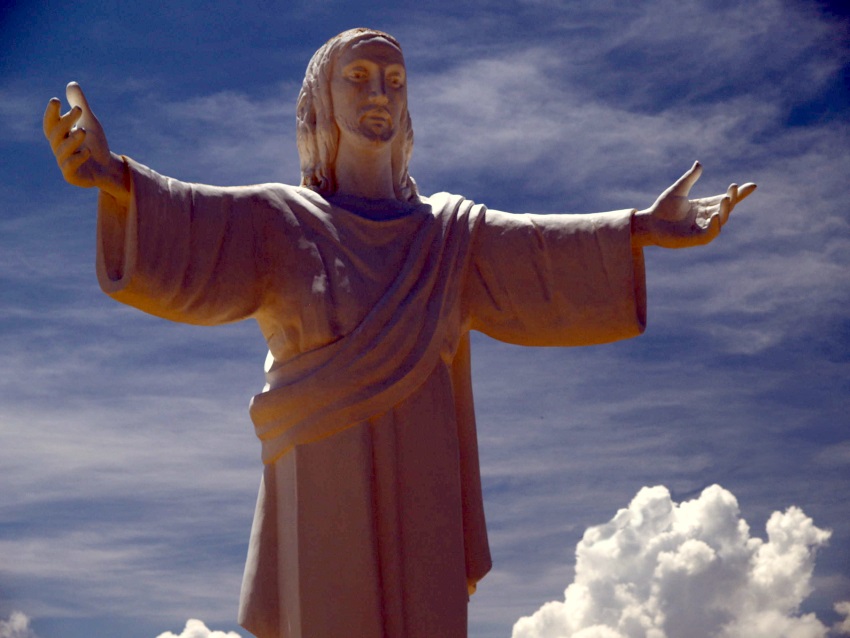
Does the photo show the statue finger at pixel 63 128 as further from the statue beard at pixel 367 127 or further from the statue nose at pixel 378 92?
the statue nose at pixel 378 92

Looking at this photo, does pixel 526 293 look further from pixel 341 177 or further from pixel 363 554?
pixel 363 554

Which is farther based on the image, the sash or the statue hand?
the statue hand

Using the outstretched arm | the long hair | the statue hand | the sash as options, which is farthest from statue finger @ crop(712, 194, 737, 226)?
the outstretched arm

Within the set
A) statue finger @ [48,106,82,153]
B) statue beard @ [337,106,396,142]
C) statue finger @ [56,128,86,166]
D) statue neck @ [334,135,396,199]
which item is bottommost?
statue finger @ [56,128,86,166]

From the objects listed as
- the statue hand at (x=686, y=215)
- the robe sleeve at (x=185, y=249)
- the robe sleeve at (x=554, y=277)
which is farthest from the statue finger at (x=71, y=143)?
the statue hand at (x=686, y=215)

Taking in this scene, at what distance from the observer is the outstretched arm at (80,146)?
30.9 feet

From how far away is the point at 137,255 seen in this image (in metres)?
9.70

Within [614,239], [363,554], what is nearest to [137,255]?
[363,554]

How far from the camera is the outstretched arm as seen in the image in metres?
9.43

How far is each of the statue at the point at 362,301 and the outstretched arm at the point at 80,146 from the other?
1 cm

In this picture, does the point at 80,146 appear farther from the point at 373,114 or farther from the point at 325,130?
the point at 373,114

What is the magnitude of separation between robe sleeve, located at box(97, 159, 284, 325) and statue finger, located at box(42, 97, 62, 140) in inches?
22.3

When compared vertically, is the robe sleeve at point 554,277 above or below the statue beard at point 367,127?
below

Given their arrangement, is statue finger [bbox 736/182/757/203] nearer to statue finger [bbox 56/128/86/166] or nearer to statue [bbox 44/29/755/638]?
statue [bbox 44/29/755/638]
